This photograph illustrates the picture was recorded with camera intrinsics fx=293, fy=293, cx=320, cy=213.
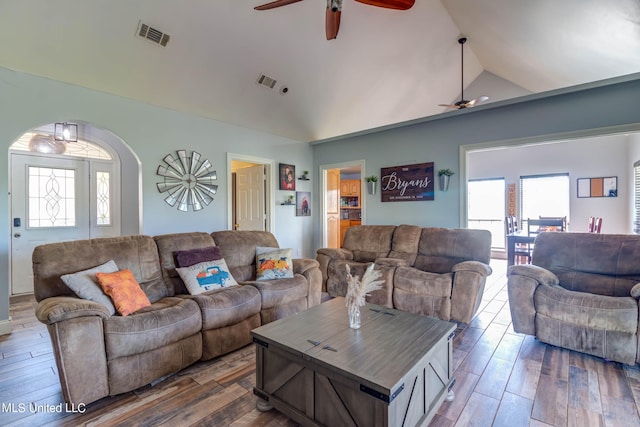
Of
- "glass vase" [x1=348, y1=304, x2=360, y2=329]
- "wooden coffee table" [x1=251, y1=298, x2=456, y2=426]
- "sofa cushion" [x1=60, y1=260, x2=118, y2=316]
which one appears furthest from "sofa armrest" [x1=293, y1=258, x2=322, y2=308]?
"sofa cushion" [x1=60, y1=260, x2=118, y2=316]

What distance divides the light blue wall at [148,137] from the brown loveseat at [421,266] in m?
1.65

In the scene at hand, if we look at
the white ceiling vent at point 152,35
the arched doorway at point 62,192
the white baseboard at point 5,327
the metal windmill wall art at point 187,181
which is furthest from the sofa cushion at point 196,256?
the white ceiling vent at point 152,35

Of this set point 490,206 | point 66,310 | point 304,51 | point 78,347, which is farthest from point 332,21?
point 490,206

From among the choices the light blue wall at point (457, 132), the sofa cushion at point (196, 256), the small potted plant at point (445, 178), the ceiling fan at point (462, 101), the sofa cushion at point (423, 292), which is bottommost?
the sofa cushion at point (423, 292)

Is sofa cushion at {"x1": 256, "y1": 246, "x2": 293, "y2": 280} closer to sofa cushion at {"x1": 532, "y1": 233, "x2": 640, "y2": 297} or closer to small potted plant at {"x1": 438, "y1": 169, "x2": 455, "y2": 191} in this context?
small potted plant at {"x1": 438, "y1": 169, "x2": 455, "y2": 191}

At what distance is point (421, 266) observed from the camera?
12.6 ft

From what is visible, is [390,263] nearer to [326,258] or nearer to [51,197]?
[326,258]

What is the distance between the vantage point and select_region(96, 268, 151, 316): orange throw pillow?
7.03 feet

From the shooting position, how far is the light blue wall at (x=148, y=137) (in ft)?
9.66

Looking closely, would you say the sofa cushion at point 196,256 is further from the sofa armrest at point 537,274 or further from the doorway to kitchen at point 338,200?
the doorway to kitchen at point 338,200

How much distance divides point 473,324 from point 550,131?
8.43 ft

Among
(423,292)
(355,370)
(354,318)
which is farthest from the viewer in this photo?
(423,292)

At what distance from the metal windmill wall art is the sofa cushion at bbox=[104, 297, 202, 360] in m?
2.06

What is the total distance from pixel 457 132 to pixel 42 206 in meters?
6.34
